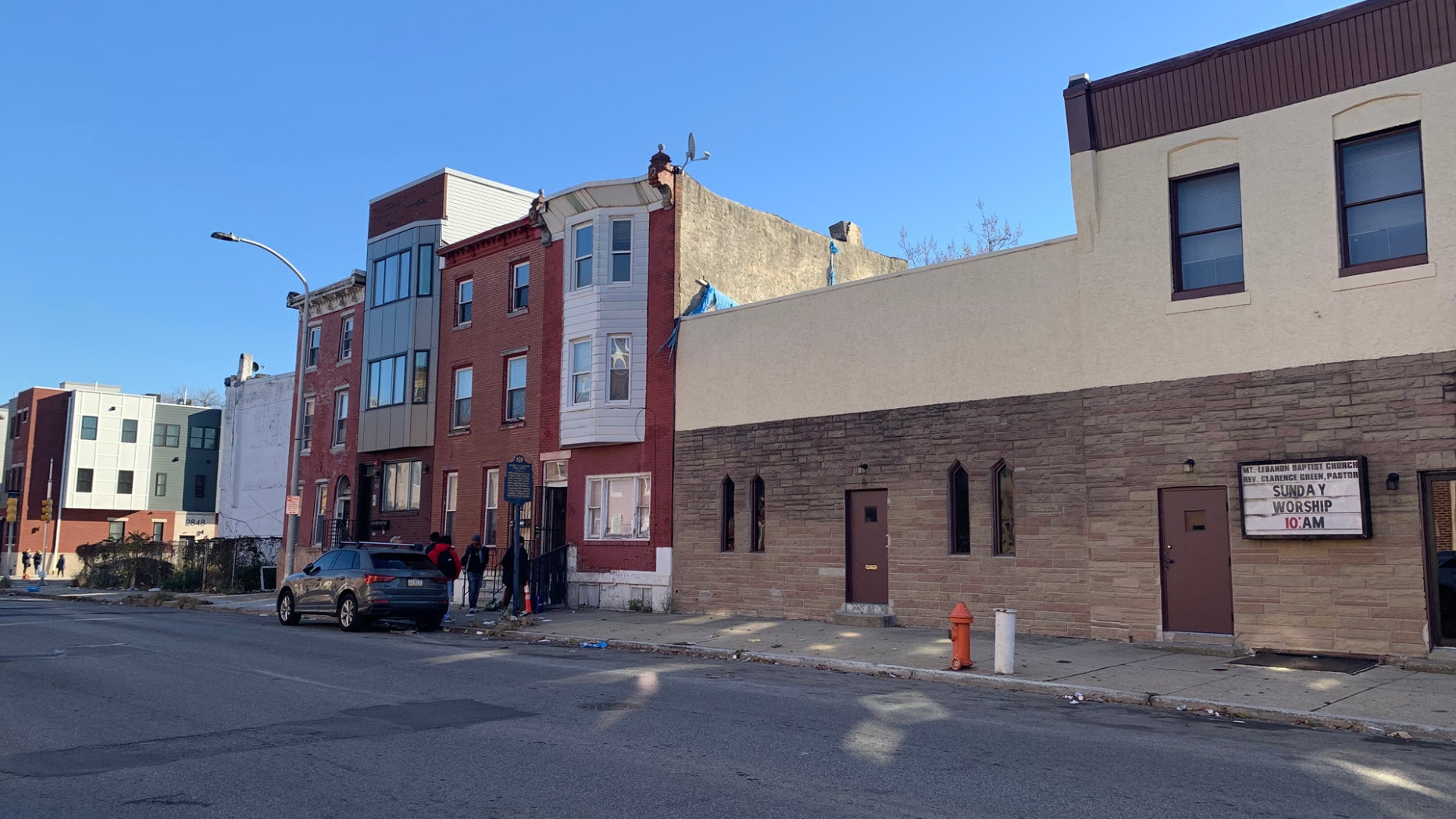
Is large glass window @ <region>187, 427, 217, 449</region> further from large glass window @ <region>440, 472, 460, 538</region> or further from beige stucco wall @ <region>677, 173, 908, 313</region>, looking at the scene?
beige stucco wall @ <region>677, 173, 908, 313</region>

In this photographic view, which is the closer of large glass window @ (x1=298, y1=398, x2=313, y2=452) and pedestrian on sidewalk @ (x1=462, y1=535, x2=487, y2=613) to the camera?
pedestrian on sidewalk @ (x1=462, y1=535, x2=487, y2=613)

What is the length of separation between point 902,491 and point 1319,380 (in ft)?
22.6

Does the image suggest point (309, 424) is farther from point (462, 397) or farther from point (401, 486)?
point (462, 397)

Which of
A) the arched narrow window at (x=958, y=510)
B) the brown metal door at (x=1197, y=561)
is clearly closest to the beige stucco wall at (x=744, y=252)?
the arched narrow window at (x=958, y=510)

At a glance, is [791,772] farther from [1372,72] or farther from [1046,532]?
[1372,72]

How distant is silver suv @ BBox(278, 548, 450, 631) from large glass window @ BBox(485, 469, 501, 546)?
273 inches

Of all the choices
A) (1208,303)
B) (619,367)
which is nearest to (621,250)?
(619,367)

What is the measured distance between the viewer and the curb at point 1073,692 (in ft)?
31.1

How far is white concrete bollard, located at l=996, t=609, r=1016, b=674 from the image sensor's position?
497 inches

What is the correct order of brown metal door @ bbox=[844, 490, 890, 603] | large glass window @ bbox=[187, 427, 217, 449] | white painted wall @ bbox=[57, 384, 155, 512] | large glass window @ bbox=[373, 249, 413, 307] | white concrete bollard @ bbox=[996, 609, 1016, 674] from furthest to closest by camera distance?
1. large glass window @ bbox=[187, 427, 217, 449]
2. white painted wall @ bbox=[57, 384, 155, 512]
3. large glass window @ bbox=[373, 249, 413, 307]
4. brown metal door @ bbox=[844, 490, 890, 603]
5. white concrete bollard @ bbox=[996, 609, 1016, 674]

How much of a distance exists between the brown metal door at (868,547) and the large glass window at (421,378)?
15.3m

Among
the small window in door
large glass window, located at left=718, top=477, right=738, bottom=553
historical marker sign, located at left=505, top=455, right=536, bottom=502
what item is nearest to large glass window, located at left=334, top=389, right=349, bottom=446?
historical marker sign, located at left=505, top=455, right=536, bottom=502

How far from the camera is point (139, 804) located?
21.1 ft

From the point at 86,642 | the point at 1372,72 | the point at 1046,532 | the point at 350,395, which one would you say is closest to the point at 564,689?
the point at 1046,532
